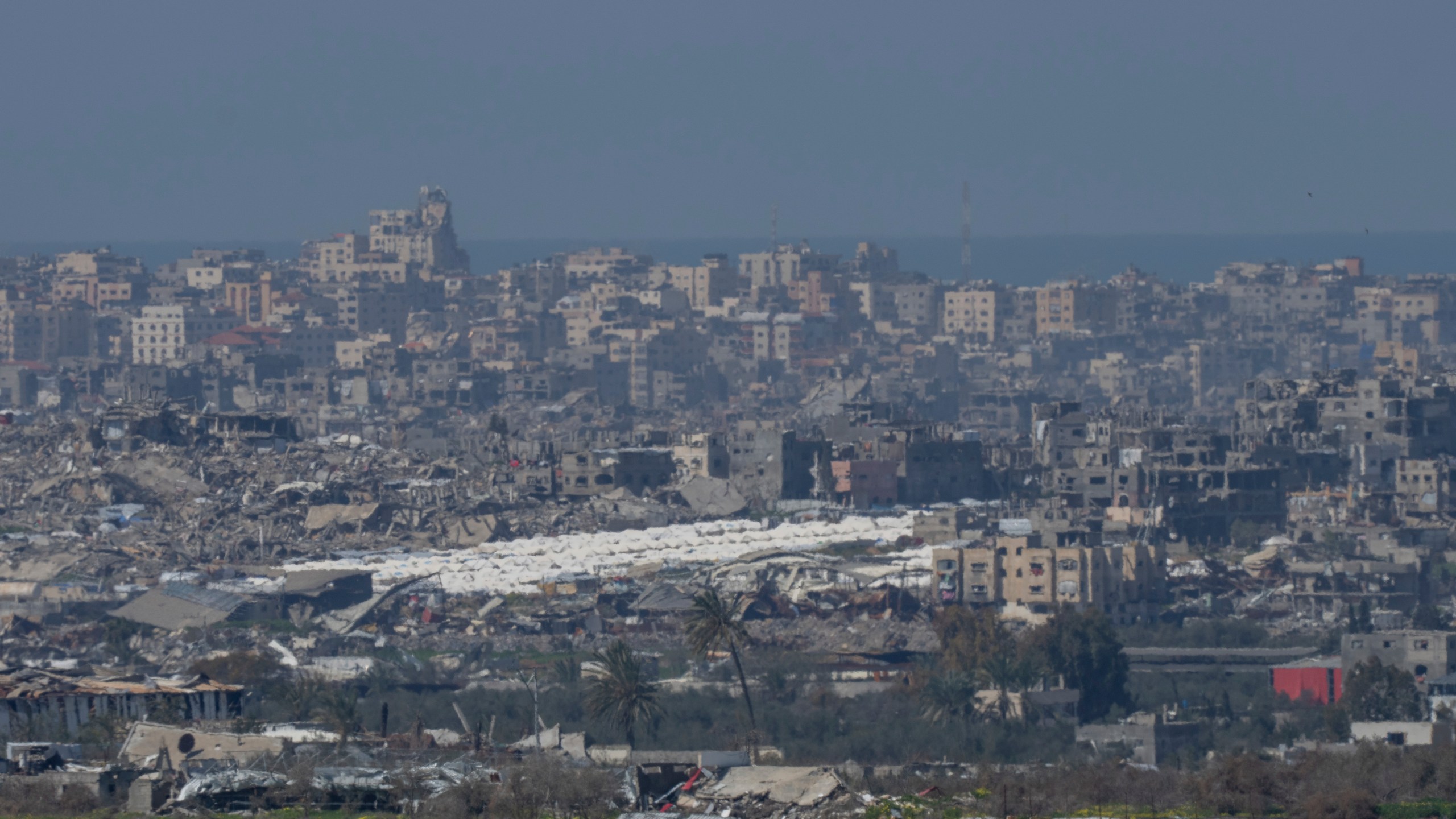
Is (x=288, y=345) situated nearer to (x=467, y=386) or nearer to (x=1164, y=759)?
(x=467, y=386)

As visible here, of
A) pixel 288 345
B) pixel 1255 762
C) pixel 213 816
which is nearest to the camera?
pixel 213 816

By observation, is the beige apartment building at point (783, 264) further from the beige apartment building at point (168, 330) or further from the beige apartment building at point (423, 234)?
the beige apartment building at point (168, 330)

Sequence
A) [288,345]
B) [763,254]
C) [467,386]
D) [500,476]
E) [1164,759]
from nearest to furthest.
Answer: [1164,759]
[500,476]
[467,386]
[288,345]
[763,254]

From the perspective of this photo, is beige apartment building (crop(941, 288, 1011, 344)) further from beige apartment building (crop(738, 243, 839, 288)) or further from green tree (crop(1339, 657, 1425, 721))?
green tree (crop(1339, 657, 1425, 721))

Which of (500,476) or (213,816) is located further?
(500,476)

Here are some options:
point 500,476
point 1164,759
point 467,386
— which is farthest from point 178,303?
point 1164,759

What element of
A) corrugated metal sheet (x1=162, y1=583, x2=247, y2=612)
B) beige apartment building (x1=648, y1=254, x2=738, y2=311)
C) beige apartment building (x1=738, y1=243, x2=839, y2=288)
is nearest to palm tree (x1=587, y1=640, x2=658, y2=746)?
corrugated metal sheet (x1=162, y1=583, x2=247, y2=612)
